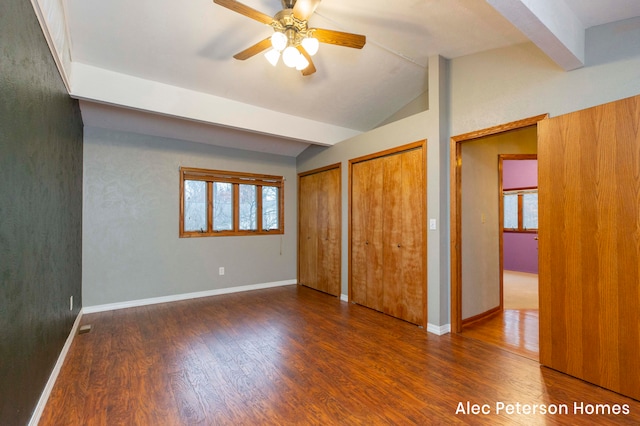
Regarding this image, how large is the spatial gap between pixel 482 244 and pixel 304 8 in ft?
10.2

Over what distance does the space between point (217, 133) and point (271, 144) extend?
Result: 0.88 m

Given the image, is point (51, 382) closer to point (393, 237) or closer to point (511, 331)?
point (393, 237)

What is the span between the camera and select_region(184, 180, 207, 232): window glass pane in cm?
442

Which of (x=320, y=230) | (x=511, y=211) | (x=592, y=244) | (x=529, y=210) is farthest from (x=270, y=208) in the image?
(x=529, y=210)

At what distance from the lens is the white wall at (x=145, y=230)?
3770 mm

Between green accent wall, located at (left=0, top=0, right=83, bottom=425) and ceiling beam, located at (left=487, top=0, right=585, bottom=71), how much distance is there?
2510 mm

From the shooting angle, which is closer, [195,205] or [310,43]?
[310,43]

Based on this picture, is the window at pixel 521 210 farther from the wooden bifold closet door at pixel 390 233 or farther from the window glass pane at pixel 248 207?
the window glass pane at pixel 248 207

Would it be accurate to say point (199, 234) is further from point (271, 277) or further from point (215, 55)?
point (215, 55)

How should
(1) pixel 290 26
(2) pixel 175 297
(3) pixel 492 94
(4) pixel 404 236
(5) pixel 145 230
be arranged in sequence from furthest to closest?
(2) pixel 175 297 < (5) pixel 145 230 < (4) pixel 404 236 < (3) pixel 492 94 < (1) pixel 290 26

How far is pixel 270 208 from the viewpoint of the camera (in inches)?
204

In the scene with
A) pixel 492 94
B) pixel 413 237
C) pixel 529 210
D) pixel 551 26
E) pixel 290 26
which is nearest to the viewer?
pixel 551 26

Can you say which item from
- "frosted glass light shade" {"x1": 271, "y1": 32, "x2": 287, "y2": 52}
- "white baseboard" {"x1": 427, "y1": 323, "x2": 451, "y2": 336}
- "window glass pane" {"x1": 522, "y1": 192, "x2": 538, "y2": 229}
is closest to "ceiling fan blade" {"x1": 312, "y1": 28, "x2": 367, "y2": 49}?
"frosted glass light shade" {"x1": 271, "y1": 32, "x2": 287, "y2": 52}

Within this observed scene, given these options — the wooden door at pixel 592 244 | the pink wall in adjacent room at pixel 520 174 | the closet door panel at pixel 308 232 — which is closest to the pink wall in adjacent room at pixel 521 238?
the pink wall in adjacent room at pixel 520 174
